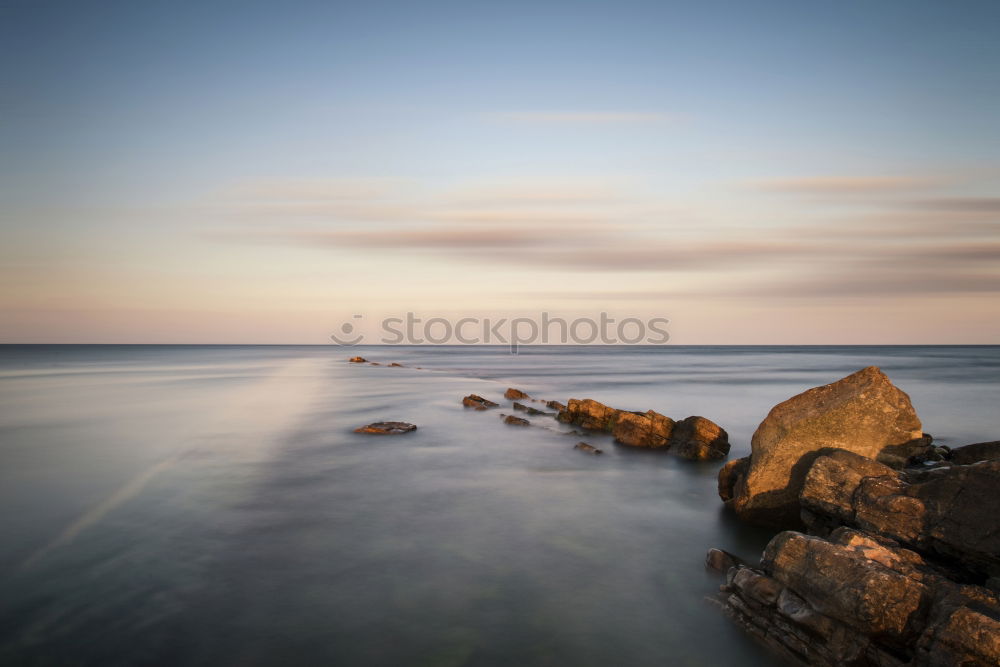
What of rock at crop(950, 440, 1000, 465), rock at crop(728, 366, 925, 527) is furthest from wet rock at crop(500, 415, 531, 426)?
rock at crop(950, 440, 1000, 465)

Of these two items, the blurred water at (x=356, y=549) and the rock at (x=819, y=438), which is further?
the rock at (x=819, y=438)

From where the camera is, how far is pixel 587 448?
1551cm

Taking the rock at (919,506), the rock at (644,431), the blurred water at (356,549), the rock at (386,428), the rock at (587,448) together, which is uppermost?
the rock at (919,506)

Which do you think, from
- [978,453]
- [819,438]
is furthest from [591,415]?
[978,453]

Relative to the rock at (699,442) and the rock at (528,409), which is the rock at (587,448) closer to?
the rock at (699,442)

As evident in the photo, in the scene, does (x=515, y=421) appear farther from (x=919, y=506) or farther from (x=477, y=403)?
(x=919, y=506)

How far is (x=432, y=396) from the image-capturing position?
30.5 metres

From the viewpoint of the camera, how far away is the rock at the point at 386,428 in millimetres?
18117

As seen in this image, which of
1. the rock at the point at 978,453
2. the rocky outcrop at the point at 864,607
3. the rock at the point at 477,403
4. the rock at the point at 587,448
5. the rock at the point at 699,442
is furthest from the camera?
the rock at the point at 477,403

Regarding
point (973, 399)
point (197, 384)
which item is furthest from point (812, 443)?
point (197, 384)

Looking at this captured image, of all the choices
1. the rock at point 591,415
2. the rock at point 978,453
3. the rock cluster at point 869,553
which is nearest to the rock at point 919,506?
the rock cluster at point 869,553

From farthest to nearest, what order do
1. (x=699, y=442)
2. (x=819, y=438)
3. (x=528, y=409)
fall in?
(x=528, y=409) → (x=699, y=442) → (x=819, y=438)

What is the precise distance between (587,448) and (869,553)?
10.1 m

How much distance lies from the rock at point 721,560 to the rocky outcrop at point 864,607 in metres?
1.59
